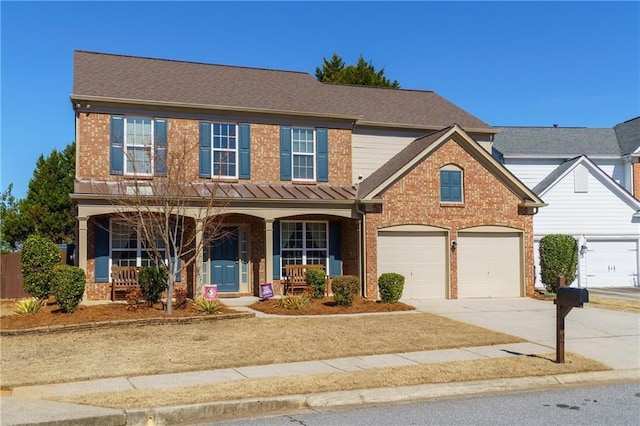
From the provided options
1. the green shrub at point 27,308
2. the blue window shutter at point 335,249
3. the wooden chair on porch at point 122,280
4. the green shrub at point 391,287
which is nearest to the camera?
the green shrub at point 27,308

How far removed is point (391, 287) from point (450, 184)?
472 centimetres

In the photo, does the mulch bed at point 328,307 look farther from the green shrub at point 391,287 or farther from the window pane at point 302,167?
the window pane at point 302,167

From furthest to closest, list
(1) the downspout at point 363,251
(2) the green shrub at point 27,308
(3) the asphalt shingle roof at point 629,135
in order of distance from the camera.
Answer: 1. (3) the asphalt shingle roof at point 629,135
2. (1) the downspout at point 363,251
3. (2) the green shrub at point 27,308

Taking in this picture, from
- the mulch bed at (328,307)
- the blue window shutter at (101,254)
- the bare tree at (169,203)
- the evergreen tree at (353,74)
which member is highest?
the evergreen tree at (353,74)

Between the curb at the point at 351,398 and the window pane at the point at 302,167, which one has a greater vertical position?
the window pane at the point at 302,167

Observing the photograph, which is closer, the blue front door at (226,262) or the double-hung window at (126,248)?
the double-hung window at (126,248)

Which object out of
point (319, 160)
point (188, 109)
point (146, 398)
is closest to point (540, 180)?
point (319, 160)

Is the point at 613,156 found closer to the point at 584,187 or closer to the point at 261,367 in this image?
the point at 584,187

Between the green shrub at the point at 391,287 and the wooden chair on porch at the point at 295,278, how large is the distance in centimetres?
271

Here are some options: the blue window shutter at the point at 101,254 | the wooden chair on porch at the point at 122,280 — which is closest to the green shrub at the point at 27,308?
the wooden chair on porch at the point at 122,280

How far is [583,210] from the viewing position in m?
26.6

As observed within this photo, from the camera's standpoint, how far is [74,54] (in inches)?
848

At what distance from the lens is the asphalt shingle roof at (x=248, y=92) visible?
19.7 meters

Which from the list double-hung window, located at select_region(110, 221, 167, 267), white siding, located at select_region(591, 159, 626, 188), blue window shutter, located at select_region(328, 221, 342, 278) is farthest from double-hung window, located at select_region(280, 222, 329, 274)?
white siding, located at select_region(591, 159, 626, 188)
